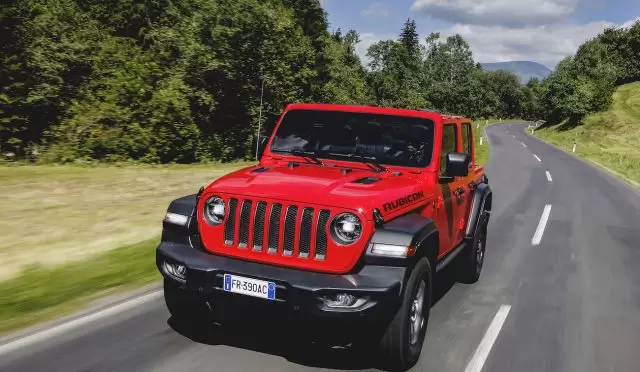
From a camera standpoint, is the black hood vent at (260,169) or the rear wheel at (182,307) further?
the black hood vent at (260,169)

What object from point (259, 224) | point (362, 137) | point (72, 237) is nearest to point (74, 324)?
point (259, 224)

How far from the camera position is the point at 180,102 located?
23.3 metres

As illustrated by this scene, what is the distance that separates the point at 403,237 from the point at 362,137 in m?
1.68

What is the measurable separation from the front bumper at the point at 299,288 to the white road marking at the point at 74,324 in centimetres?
141

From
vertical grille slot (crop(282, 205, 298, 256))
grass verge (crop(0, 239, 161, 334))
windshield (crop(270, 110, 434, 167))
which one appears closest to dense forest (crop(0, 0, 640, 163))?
grass verge (crop(0, 239, 161, 334))

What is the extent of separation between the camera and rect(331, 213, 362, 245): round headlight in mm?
4094

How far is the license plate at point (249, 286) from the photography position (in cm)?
401

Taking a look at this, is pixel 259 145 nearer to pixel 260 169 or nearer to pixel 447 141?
pixel 260 169

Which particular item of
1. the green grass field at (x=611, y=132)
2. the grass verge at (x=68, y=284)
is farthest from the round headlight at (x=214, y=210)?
the green grass field at (x=611, y=132)

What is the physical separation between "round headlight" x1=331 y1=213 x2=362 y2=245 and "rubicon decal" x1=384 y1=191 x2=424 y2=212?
0.32 meters

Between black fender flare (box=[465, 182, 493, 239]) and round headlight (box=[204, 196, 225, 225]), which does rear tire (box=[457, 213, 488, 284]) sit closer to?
A: black fender flare (box=[465, 182, 493, 239])

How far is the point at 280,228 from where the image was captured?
4.15 m

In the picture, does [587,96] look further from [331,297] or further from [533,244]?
[331,297]

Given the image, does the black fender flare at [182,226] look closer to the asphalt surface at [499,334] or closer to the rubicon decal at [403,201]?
the asphalt surface at [499,334]
